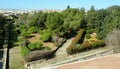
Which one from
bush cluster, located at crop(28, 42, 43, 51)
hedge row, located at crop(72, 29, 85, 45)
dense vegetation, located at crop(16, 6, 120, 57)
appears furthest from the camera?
dense vegetation, located at crop(16, 6, 120, 57)

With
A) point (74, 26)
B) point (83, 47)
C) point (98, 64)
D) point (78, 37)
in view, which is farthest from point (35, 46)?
point (98, 64)

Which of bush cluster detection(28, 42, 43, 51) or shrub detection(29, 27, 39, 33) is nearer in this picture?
bush cluster detection(28, 42, 43, 51)

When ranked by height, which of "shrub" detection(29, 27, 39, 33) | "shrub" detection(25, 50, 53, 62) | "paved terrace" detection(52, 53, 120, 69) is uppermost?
"shrub" detection(29, 27, 39, 33)

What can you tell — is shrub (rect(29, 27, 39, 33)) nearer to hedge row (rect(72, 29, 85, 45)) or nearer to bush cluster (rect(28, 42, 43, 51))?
hedge row (rect(72, 29, 85, 45))

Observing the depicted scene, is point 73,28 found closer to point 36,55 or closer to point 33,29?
point 33,29

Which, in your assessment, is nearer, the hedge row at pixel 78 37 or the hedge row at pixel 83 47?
the hedge row at pixel 83 47

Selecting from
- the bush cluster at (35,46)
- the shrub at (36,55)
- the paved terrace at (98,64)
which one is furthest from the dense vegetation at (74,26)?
the paved terrace at (98,64)

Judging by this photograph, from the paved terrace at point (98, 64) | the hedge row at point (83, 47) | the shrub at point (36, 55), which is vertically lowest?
the shrub at point (36, 55)

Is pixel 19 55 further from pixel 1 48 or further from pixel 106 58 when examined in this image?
pixel 106 58

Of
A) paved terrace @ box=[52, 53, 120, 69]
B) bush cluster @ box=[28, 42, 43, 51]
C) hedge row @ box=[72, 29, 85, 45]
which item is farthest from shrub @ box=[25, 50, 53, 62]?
paved terrace @ box=[52, 53, 120, 69]

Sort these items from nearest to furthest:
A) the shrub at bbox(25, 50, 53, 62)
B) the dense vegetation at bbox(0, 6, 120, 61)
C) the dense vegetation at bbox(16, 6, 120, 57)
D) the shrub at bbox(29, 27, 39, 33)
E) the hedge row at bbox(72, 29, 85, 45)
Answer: the shrub at bbox(25, 50, 53, 62) < the hedge row at bbox(72, 29, 85, 45) < the dense vegetation at bbox(0, 6, 120, 61) < the dense vegetation at bbox(16, 6, 120, 57) < the shrub at bbox(29, 27, 39, 33)

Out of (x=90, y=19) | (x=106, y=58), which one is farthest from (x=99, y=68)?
(x=90, y=19)

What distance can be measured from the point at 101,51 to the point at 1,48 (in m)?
9.50

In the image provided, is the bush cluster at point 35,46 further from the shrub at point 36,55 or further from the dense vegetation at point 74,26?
the shrub at point 36,55
